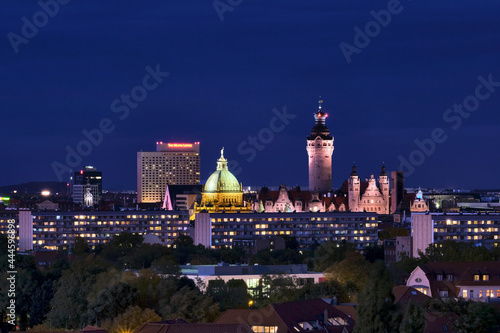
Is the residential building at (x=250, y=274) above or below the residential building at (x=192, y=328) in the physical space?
above

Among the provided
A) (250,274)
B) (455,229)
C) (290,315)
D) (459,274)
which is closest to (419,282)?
(459,274)

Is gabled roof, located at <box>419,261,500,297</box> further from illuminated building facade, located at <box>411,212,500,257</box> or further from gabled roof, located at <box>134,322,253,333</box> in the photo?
illuminated building facade, located at <box>411,212,500,257</box>

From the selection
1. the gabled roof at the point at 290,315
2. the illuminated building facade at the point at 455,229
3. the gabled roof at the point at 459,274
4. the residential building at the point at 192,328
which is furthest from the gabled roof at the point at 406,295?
the illuminated building facade at the point at 455,229

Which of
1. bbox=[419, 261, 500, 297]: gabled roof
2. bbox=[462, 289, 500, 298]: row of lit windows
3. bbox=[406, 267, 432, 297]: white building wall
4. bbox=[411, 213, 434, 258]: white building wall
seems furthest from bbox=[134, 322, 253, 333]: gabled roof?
bbox=[411, 213, 434, 258]: white building wall

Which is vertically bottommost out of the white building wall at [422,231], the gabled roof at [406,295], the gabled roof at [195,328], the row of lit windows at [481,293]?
the gabled roof at [195,328]

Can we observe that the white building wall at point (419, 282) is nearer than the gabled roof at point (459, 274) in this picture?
Yes

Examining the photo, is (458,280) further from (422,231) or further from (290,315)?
(422,231)

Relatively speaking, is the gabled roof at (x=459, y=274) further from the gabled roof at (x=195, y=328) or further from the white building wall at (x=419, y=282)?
the gabled roof at (x=195, y=328)

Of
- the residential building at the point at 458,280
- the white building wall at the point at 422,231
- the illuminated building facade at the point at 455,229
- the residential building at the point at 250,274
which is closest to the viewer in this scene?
the residential building at the point at 458,280

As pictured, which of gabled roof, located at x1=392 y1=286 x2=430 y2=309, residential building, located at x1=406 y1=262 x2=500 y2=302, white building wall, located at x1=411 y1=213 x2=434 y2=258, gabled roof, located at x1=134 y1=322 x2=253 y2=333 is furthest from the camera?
white building wall, located at x1=411 y1=213 x2=434 y2=258

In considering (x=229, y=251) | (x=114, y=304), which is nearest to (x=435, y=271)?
(x=114, y=304)

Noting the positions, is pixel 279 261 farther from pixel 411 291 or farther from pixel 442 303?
pixel 442 303

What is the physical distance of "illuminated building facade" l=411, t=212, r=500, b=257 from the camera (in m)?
175

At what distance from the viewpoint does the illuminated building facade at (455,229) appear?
175m
